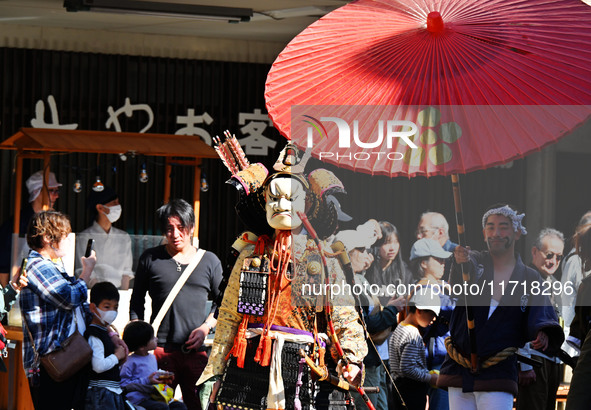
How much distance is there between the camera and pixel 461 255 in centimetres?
472

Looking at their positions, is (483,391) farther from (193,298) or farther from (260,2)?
(260,2)

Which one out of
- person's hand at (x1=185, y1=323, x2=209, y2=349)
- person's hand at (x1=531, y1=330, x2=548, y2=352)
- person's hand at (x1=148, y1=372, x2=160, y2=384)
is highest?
person's hand at (x1=531, y1=330, x2=548, y2=352)

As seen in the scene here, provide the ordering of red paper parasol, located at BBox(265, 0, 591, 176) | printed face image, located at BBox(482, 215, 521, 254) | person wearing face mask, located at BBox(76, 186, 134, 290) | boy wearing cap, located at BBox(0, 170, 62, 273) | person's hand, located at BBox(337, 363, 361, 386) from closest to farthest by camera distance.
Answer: red paper parasol, located at BBox(265, 0, 591, 176), person's hand, located at BBox(337, 363, 361, 386), printed face image, located at BBox(482, 215, 521, 254), person wearing face mask, located at BBox(76, 186, 134, 290), boy wearing cap, located at BBox(0, 170, 62, 273)

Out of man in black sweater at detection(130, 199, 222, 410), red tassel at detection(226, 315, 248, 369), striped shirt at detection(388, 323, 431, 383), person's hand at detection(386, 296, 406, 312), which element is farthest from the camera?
man in black sweater at detection(130, 199, 222, 410)

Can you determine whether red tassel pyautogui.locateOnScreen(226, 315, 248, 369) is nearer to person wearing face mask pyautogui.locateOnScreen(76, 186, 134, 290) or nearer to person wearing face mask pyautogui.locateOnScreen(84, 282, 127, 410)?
person wearing face mask pyautogui.locateOnScreen(84, 282, 127, 410)

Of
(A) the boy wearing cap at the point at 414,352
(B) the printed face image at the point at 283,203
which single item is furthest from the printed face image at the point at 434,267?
(B) the printed face image at the point at 283,203

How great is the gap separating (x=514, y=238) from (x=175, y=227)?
231cm

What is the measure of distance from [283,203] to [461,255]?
942 mm

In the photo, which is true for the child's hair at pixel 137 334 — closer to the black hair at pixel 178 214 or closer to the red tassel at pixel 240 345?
the black hair at pixel 178 214

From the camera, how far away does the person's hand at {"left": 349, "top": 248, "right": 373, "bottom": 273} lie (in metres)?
6.18

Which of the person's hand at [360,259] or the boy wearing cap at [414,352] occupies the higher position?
the person's hand at [360,259]

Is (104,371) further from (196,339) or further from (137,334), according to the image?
(196,339)

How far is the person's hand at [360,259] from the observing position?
20.3 feet

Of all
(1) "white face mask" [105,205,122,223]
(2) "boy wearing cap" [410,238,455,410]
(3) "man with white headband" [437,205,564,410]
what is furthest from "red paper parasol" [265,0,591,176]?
(1) "white face mask" [105,205,122,223]
